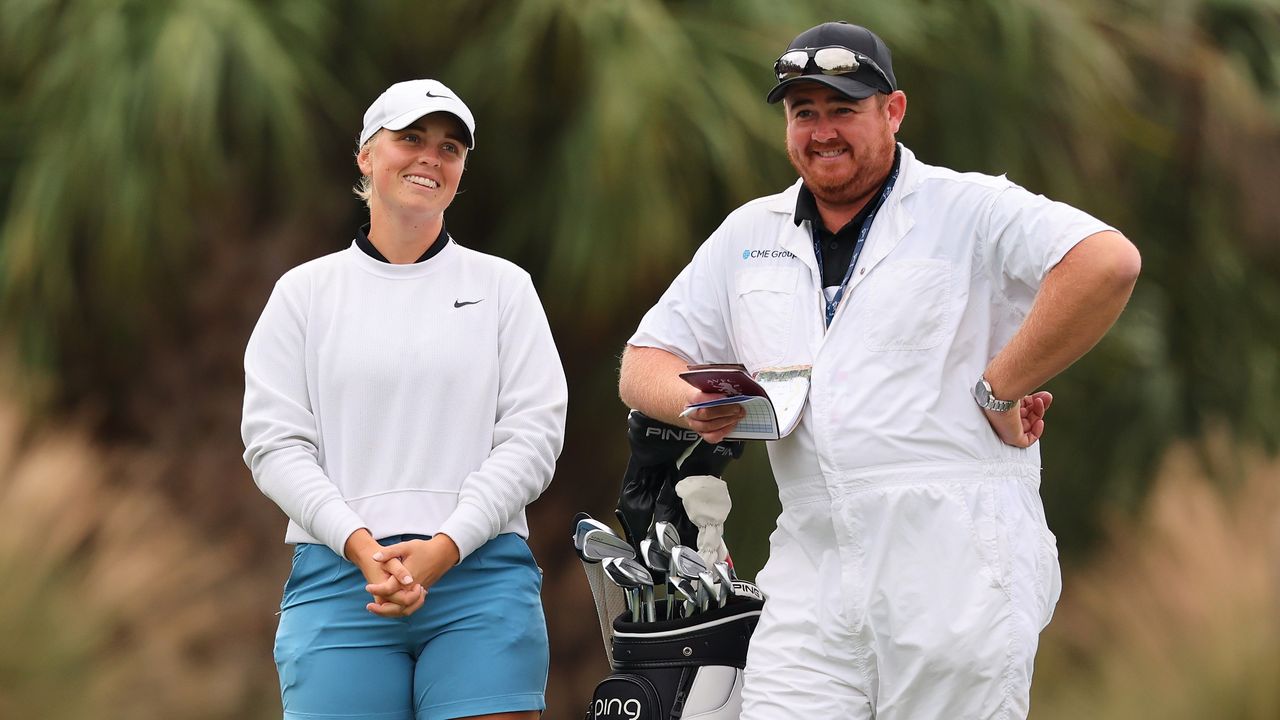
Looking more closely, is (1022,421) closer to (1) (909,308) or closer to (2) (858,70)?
(1) (909,308)

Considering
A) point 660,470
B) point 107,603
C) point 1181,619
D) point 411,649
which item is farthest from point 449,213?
point 411,649

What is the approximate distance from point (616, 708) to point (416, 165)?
1.24m

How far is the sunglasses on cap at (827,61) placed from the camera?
136 inches

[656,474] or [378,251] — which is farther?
[656,474]

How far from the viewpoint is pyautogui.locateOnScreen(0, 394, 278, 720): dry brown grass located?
571 centimetres

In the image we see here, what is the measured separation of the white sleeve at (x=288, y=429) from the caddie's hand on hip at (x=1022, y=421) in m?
1.28

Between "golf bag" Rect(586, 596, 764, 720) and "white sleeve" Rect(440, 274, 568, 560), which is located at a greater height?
"white sleeve" Rect(440, 274, 568, 560)

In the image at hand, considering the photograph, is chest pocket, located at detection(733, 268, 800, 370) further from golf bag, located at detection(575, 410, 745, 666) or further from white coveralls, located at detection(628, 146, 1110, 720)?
golf bag, located at detection(575, 410, 745, 666)

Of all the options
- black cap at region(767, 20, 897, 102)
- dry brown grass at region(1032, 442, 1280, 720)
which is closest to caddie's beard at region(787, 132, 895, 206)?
black cap at region(767, 20, 897, 102)

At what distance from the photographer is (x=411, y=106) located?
3.45 m

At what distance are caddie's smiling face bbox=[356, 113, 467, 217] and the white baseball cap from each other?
0.02m

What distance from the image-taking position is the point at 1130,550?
687 centimetres

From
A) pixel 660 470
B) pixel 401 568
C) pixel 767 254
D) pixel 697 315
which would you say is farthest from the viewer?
pixel 660 470

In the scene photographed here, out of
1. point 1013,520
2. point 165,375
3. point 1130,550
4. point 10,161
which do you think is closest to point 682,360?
point 1013,520
